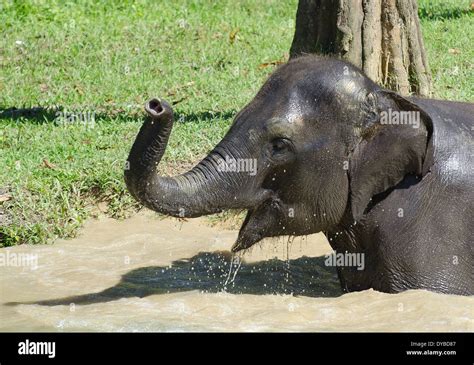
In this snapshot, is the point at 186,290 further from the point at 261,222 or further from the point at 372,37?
the point at 372,37

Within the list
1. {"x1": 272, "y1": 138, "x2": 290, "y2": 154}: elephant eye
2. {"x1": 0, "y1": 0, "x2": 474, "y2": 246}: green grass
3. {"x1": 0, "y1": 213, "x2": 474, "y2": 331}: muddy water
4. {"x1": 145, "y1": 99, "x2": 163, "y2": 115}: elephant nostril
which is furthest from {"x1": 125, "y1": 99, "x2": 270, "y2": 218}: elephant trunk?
{"x1": 0, "y1": 0, "x2": 474, "y2": 246}: green grass

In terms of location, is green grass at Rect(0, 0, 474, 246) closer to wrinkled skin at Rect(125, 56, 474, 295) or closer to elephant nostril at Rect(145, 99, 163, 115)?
wrinkled skin at Rect(125, 56, 474, 295)

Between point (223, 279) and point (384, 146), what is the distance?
1.87 m

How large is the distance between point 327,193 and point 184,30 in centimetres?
773

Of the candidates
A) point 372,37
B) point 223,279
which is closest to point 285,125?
point 223,279

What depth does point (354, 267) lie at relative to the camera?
700cm

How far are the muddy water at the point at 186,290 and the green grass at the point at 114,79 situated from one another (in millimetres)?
406

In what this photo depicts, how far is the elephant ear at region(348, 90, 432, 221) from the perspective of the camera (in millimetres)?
6625

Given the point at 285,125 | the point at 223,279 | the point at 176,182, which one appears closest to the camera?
the point at 176,182

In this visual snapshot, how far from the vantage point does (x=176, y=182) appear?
626cm
